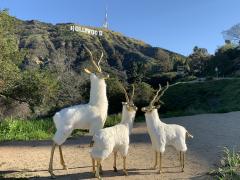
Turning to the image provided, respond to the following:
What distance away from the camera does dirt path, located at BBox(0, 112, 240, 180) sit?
9.04 metres

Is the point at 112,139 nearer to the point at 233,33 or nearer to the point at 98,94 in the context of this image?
the point at 98,94

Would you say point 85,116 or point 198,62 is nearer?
point 85,116

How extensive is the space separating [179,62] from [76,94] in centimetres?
4681

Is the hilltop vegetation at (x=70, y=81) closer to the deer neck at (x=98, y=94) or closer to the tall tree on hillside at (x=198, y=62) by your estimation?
the tall tree on hillside at (x=198, y=62)

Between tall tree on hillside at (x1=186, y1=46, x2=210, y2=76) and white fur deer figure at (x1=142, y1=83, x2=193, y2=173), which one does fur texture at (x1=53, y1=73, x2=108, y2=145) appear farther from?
tall tree on hillside at (x1=186, y1=46, x2=210, y2=76)

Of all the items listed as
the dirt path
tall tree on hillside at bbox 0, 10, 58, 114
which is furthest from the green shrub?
tall tree on hillside at bbox 0, 10, 58, 114

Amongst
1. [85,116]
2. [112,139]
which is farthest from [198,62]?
[112,139]

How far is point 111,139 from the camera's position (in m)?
8.39

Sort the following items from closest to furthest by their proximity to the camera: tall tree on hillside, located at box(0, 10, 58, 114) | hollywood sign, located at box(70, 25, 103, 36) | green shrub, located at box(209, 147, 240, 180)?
green shrub, located at box(209, 147, 240, 180)
tall tree on hillside, located at box(0, 10, 58, 114)
hollywood sign, located at box(70, 25, 103, 36)

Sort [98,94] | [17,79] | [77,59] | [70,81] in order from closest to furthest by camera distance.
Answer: [98,94] < [17,79] < [70,81] < [77,59]

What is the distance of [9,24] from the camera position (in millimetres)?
17812

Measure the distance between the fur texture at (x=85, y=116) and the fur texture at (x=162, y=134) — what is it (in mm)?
907

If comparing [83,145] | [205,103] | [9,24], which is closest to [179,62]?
[205,103]

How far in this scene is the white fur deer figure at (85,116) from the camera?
8.76m
